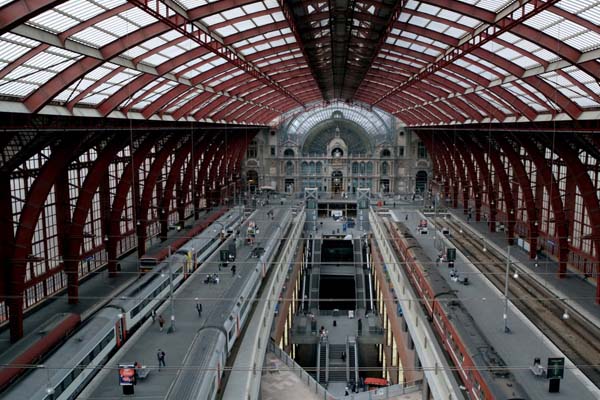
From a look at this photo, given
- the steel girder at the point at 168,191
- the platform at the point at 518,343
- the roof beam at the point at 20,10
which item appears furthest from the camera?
the steel girder at the point at 168,191

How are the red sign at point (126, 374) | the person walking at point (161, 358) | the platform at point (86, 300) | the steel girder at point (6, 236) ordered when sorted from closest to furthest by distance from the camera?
the red sign at point (126, 374) → the person walking at point (161, 358) → the steel girder at point (6, 236) → the platform at point (86, 300)

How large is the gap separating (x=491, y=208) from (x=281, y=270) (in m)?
20.8

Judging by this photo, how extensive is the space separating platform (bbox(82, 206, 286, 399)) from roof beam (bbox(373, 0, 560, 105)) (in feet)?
47.4

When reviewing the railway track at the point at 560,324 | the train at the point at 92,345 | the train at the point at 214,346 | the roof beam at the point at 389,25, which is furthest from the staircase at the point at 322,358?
the roof beam at the point at 389,25

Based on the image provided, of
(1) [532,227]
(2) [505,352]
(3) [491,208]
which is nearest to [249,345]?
(2) [505,352]

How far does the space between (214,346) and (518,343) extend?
12.0 m

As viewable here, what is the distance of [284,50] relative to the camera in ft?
101

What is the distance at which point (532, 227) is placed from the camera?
3897cm

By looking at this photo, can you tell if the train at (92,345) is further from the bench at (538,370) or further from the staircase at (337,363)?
the bench at (538,370)

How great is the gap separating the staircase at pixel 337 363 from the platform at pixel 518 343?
12.0 metres

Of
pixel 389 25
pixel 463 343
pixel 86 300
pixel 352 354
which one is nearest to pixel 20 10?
pixel 389 25

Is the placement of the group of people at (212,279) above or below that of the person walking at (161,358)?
above

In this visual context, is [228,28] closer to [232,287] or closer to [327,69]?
[232,287]

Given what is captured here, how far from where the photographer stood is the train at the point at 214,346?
1753 cm
